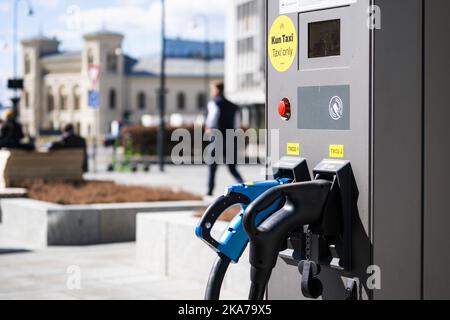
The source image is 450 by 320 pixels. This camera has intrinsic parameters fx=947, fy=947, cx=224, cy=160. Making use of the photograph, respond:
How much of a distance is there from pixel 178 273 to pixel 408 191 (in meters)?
4.69

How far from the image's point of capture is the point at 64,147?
16422 millimetres

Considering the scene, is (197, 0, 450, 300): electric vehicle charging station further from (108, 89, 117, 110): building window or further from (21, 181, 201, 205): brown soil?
(108, 89, 117, 110): building window

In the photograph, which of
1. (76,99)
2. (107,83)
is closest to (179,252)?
(107,83)

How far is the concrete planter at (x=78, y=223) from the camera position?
11250 mm

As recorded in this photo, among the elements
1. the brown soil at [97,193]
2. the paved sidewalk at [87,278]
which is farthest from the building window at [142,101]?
the paved sidewalk at [87,278]

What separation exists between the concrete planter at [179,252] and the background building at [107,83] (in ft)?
453

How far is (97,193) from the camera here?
41.4ft

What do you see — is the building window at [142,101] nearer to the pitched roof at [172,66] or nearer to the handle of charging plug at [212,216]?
the pitched roof at [172,66]

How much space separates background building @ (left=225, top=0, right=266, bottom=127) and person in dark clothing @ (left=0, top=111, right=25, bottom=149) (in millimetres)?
70558

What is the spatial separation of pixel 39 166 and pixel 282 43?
34.1ft

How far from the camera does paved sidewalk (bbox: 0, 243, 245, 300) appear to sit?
779cm

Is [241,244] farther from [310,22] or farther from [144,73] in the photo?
[144,73]
